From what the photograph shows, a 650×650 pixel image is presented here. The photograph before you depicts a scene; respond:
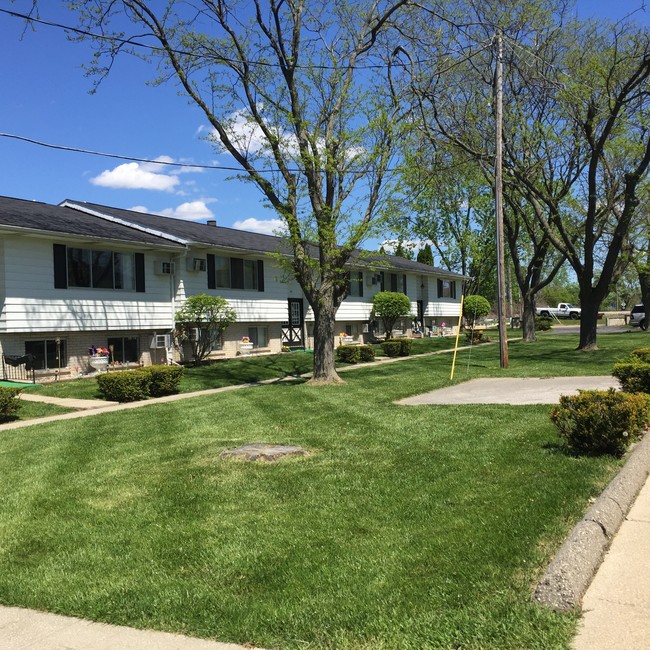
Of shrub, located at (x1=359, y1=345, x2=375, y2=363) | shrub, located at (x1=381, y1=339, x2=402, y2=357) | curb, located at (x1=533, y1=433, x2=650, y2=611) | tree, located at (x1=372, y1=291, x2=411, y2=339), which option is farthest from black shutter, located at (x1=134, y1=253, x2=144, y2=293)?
curb, located at (x1=533, y1=433, x2=650, y2=611)

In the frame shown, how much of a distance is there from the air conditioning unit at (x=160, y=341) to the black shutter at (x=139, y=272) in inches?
61.6

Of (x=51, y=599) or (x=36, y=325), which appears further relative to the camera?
(x=36, y=325)

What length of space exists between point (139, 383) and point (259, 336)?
10279 millimetres

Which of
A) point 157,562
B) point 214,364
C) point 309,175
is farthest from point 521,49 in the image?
point 157,562

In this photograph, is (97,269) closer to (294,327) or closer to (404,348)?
(294,327)

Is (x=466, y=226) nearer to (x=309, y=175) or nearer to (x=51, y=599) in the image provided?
(x=309, y=175)

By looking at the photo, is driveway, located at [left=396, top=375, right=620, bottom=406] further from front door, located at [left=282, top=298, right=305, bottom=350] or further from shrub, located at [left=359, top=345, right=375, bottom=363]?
front door, located at [left=282, top=298, right=305, bottom=350]

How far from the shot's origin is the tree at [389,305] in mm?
31125

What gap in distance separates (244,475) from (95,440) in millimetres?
3864

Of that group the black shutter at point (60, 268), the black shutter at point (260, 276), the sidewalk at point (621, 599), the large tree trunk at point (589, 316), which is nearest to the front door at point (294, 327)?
the black shutter at point (260, 276)

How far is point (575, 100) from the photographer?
19453 mm

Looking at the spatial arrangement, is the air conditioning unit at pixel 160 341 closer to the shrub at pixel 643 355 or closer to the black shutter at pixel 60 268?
the black shutter at pixel 60 268

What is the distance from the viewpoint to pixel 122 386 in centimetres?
1468

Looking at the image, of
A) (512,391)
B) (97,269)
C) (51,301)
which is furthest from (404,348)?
(51,301)
